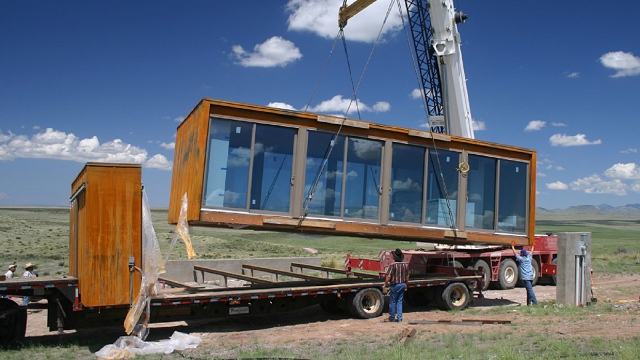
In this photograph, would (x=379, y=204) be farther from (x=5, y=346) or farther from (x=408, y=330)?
(x=5, y=346)

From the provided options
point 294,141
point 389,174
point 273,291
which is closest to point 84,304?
point 273,291

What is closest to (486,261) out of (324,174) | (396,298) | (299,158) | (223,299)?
(396,298)

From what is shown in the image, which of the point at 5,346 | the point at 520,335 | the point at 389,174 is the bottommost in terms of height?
the point at 5,346

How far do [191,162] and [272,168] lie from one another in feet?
4.96

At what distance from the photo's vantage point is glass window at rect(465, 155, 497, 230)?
1300cm

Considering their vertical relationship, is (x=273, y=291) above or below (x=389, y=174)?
below

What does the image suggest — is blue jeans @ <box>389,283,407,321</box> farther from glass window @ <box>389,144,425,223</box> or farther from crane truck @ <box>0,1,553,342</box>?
glass window @ <box>389,144,425,223</box>

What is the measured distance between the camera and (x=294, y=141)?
36.3 feet

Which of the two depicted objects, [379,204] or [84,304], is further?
[379,204]

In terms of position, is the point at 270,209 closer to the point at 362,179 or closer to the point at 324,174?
the point at 324,174

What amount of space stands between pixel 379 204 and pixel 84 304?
234 inches

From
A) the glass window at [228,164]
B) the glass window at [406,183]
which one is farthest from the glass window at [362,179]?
the glass window at [228,164]

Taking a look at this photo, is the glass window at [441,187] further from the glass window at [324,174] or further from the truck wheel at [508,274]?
the truck wheel at [508,274]

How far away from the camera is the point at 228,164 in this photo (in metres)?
10.4
